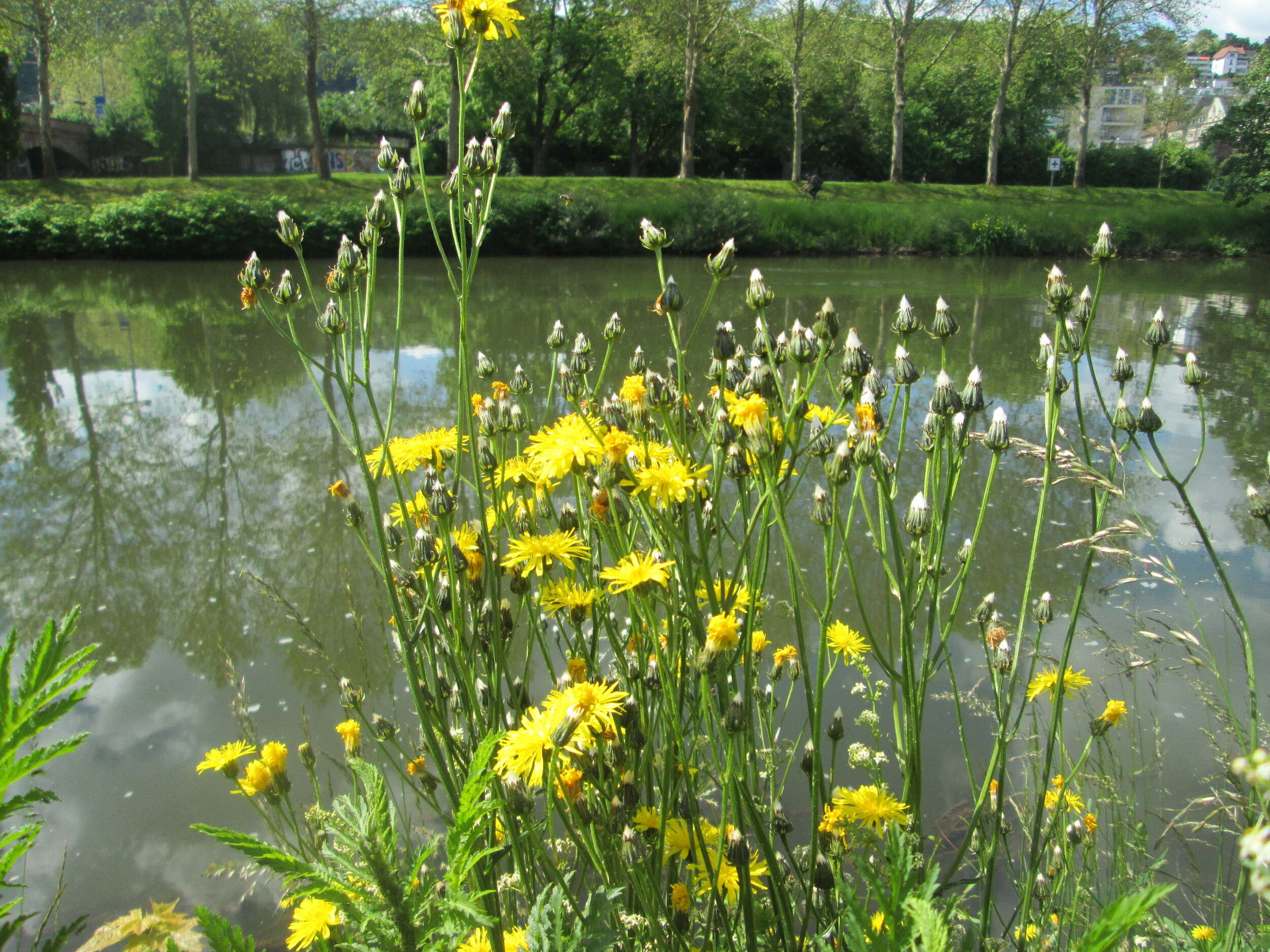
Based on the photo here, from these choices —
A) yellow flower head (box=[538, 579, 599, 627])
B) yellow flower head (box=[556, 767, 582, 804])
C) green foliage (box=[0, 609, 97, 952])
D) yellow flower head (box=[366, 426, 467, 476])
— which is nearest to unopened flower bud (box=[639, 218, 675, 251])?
yellow flower head (box=[366, 426, 467, 476])

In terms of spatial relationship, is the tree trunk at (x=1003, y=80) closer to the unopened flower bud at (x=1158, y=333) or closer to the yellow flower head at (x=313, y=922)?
the unopened flower bud at (x=1158, y=333)

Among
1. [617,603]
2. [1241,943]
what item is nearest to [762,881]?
[1241,943]

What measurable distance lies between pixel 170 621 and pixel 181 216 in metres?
14.0

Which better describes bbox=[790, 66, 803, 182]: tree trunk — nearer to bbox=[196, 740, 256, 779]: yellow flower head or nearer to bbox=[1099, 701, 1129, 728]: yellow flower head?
bbox=[1099, 701, 1129, 728]: yellow flower head

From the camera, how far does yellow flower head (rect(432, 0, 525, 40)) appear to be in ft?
4.10

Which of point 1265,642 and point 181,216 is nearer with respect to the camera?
point 1265,642

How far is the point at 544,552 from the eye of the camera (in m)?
1.29

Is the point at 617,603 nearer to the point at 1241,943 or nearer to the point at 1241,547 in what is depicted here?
the point at 1241,943

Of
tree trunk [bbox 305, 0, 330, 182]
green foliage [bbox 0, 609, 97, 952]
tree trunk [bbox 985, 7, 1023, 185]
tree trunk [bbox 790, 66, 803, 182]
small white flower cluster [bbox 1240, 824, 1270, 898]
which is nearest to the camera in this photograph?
small white flower cluster [bbox 1240, 824, 1270, 898]

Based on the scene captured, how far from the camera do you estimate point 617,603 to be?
297 cm

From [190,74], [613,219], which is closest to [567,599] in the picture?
[613,219]

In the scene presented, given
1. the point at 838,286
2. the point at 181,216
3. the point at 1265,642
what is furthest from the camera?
the point at 181,216

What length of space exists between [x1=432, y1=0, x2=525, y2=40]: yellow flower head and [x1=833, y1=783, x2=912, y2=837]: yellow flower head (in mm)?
1257

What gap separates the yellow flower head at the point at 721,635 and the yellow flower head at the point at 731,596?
38 millimetres
